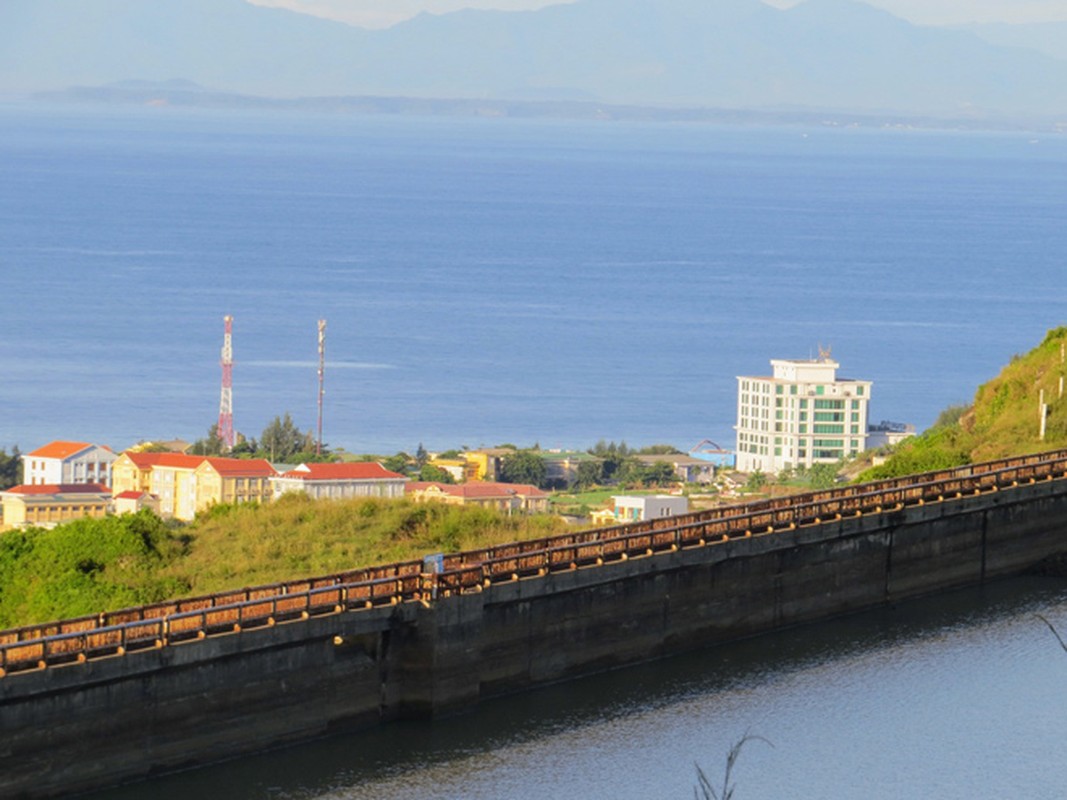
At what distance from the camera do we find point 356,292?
19862 centimetres

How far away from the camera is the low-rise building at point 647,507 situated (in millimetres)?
75438

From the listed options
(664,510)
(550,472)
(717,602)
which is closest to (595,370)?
(550,472)

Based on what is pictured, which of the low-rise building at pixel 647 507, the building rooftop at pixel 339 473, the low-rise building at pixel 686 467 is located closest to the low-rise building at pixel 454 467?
the low-rise building at pixel 686 467

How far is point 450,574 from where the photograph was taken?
47188 mm

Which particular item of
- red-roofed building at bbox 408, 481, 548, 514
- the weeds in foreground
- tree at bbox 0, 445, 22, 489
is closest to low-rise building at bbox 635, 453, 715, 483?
red-roofed building at bbox 408, 481, 548, 514

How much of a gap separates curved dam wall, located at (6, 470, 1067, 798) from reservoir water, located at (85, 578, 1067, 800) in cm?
58

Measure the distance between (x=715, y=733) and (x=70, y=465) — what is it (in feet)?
186

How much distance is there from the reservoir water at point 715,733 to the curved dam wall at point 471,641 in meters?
0.58

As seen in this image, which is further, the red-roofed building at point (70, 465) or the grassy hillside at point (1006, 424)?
the red-roofed building at point (70, 465)

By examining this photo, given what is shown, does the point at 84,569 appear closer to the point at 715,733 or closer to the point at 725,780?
the point at 715,733

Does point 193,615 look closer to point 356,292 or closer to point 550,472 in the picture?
point 550,472

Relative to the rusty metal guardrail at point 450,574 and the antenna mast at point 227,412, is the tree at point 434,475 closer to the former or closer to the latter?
the antenna mast at point 227,412

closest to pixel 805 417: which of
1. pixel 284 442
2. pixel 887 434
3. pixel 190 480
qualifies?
pixel 887 434

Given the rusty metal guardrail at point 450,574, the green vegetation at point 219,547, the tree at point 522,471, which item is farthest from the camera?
the tree at point 522,471
